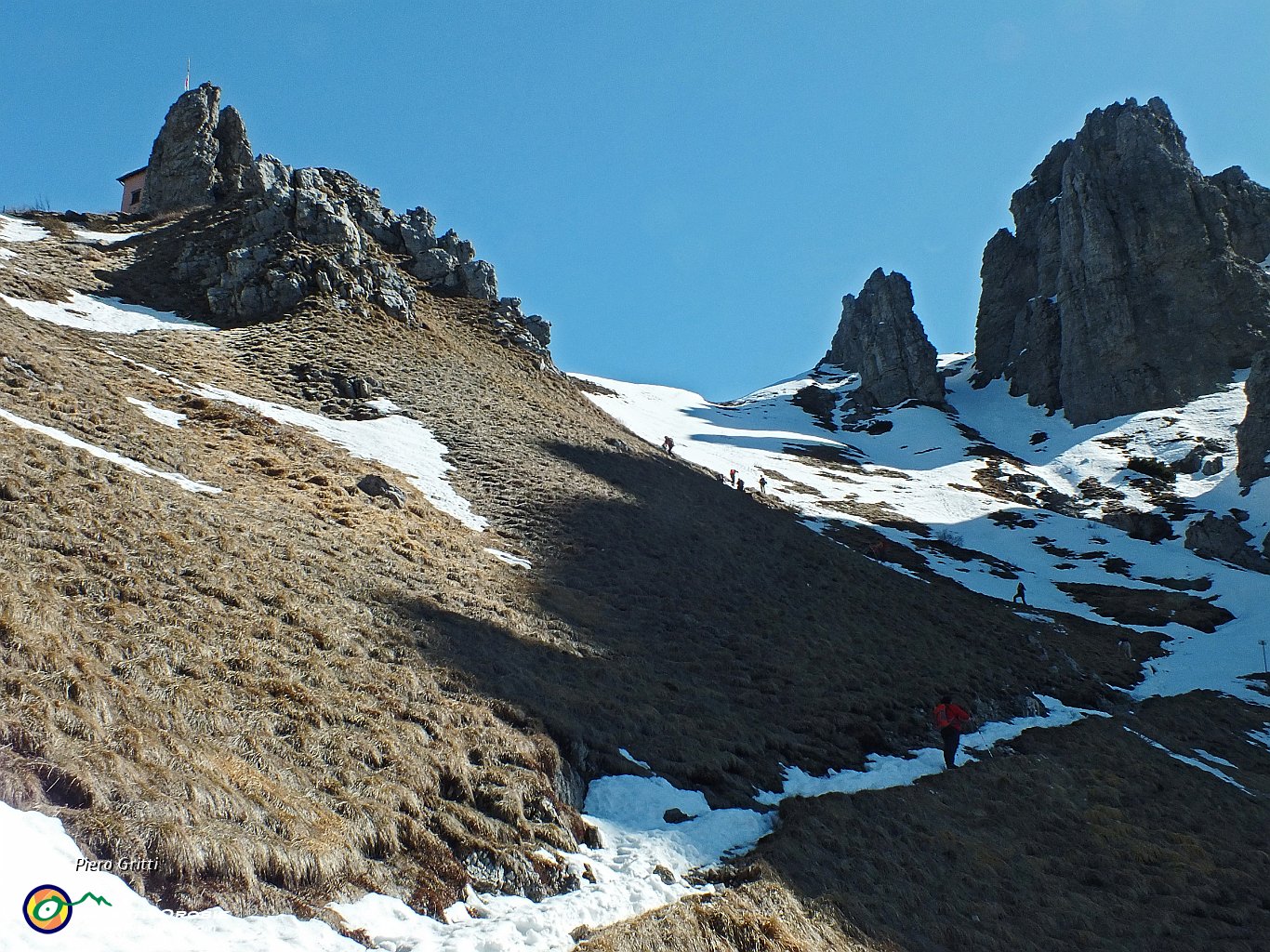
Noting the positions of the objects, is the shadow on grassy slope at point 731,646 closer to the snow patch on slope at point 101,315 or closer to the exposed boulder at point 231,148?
the snow patch on slope at point 101,315

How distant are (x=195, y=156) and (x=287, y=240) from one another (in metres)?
20.6

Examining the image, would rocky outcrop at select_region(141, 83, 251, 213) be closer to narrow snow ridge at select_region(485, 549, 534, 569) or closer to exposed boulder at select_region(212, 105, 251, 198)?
exposed boulder at select_region(212, 105, 251, 198)

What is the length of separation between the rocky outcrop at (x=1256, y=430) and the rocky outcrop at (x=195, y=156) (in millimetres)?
82762

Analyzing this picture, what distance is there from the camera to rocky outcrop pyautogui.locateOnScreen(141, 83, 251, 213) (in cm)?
5178

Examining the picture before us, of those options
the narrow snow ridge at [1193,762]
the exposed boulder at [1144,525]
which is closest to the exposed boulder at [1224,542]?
the exposed boulder at [1144,525]

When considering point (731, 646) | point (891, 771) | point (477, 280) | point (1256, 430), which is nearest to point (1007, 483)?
point (1256, 430)

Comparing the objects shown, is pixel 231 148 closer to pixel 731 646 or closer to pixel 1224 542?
pixel 731 646

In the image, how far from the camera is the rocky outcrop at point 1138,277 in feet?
317

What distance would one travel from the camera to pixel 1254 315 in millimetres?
97250

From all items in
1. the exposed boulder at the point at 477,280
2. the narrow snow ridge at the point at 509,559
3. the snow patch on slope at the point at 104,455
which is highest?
the exposed boulder at the point at 477,280

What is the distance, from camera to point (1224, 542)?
2136 inches

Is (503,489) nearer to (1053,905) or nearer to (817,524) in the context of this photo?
(1053,905)

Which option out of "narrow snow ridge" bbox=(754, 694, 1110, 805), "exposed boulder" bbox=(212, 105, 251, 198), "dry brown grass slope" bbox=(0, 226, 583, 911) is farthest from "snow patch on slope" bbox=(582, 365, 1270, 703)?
"exposed boulder" bbox=(212, 105, 251, 198)

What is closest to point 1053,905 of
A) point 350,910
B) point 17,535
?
point 350,910
